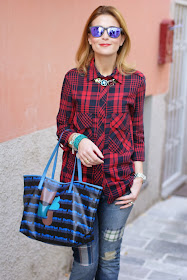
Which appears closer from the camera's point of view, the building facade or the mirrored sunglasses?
the mirrored sunglasses

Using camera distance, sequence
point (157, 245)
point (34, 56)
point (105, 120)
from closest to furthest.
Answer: point (105, 120) → point (34, 56) → point (157, 245)

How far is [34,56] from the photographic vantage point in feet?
11.6

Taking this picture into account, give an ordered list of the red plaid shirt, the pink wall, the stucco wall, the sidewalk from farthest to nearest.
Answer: the sidewalk
the stucco wall
the pink wall
the red plaid shirt

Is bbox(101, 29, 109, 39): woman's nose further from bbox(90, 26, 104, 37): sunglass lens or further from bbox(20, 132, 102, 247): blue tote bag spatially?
bbox(20, 132, 102, 247): blue tote bag

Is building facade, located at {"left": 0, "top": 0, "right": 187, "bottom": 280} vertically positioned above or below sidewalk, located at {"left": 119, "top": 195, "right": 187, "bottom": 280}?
above

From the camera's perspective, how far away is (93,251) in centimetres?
282

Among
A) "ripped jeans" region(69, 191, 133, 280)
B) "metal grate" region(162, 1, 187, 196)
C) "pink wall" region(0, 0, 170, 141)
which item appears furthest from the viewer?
"metal grate" region(162, 1, 187, 196)

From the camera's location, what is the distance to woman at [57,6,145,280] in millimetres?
2709

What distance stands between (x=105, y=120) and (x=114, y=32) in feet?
1.63

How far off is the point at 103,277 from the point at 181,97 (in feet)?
15.7

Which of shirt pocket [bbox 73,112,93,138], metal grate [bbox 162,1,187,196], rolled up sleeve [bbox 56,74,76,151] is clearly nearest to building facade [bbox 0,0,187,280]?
rolled up sleeve [bbox 56,74,76,151]

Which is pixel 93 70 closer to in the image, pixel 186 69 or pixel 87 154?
pixel 87 154

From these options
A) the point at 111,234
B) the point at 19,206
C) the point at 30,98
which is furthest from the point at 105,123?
the point at 19,206

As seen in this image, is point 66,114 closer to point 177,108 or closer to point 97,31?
point 97,31
